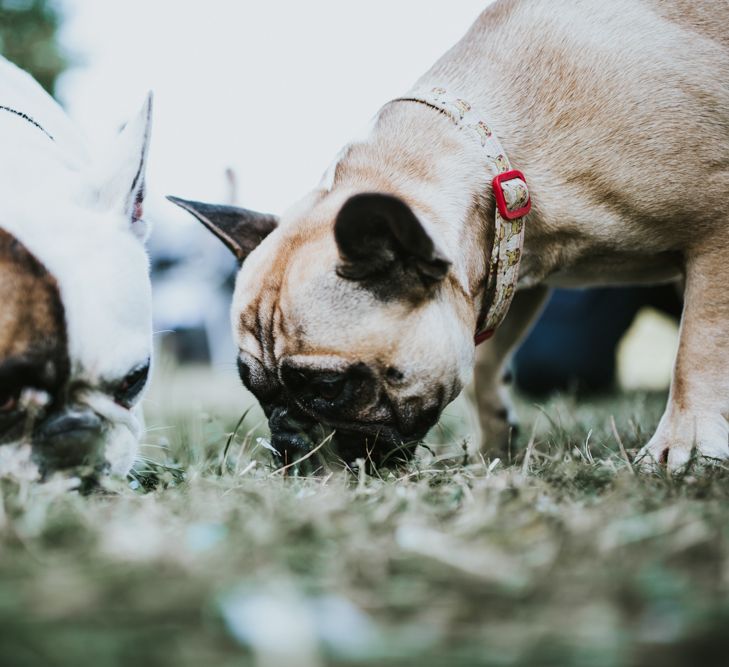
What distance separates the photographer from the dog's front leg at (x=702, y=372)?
1956 millimetres

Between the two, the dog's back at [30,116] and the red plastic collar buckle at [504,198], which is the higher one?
the dog's back at [30,116]

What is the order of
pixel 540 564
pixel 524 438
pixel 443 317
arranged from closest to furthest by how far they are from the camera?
pixel 540 564 < pixel 443 317 < pixel 524 438

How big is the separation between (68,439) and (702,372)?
1659 millimetres

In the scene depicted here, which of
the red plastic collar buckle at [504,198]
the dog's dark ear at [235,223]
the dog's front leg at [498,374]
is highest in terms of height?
the red plastic collar buckle at [504,198]

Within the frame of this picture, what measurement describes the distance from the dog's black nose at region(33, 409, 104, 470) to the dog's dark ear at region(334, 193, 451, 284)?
0.72 m

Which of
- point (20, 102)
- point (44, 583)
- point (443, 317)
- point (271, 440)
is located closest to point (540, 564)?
point (44, 583)

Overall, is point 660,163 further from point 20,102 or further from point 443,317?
point 20,102

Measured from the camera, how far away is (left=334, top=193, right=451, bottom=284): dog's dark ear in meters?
1.65

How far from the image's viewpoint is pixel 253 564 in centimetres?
89

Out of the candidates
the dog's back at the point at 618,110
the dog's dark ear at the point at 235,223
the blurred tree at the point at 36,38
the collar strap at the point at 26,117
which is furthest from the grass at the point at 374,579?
the blurred tree at the point at 36,38

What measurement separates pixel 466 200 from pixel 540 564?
133 centimetres

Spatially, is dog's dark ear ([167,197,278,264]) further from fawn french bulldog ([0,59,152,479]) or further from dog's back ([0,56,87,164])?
dog's back ([0,56,87,164])

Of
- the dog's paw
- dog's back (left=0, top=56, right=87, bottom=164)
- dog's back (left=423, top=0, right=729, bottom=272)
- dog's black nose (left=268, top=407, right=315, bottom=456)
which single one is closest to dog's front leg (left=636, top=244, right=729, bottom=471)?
the dog's paw

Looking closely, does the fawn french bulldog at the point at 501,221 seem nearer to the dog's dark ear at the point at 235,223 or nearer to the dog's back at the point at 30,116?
the dog's dark ear at the point at 235,223
